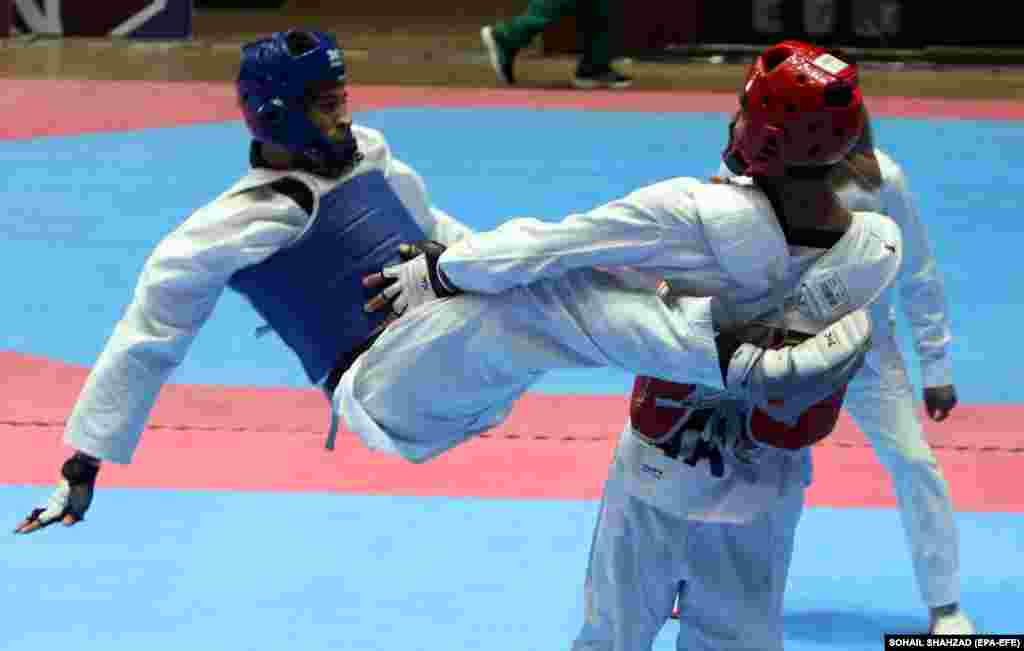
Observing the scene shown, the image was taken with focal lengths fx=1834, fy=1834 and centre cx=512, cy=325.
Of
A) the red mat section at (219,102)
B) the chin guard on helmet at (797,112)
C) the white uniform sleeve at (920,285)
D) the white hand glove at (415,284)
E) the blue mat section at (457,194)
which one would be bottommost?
the red mat section at (219,102)

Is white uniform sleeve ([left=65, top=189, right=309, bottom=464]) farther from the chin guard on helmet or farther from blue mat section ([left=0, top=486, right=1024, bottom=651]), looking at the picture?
the chin guard on helmet

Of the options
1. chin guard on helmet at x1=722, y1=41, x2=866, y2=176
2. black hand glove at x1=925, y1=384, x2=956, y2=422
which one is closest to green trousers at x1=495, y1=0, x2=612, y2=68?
black hand glove at x1=925, y1=384, x2=956, y2=422

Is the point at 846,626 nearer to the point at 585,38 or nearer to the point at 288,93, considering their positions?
the point at 288,93

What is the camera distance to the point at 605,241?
11.4ft

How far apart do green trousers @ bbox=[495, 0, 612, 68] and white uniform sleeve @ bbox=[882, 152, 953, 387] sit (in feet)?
32.7

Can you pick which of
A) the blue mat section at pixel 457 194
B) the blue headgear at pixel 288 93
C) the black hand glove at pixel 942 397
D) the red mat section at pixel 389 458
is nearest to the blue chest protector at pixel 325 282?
the blue headgear at pixel 288 93

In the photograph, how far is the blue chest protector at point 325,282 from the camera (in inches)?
172

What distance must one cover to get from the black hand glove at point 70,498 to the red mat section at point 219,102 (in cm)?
911

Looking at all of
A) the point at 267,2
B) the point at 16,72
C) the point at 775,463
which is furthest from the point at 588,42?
the point at 775,463

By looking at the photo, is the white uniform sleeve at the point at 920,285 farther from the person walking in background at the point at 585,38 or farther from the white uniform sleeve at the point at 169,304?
the person walking in background at the point at 585,38

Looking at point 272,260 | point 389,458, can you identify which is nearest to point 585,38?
point 389,458

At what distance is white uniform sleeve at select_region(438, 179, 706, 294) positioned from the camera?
3459mm

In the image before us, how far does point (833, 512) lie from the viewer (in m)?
6.37

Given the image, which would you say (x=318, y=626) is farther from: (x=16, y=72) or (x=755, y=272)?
(x=16, y=72)
